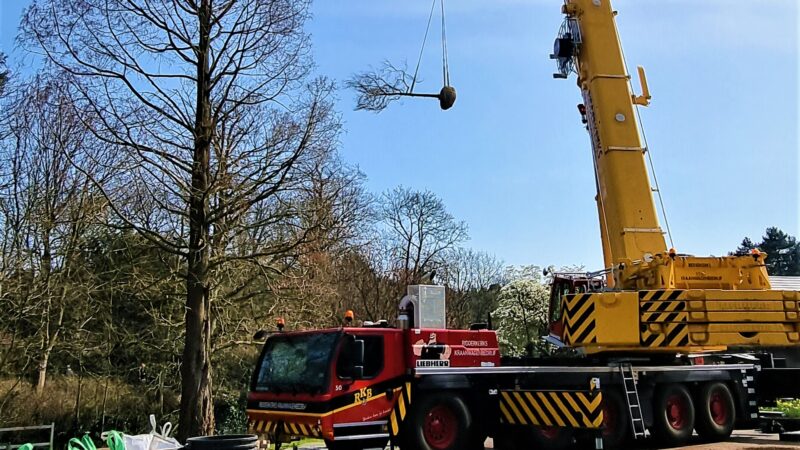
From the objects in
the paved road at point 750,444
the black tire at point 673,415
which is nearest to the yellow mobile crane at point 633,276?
the black tire at point 673,415

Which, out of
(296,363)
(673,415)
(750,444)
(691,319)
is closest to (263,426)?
(296,363)

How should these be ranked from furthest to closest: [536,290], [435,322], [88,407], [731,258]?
1. [536,290]
2. [88,407]
3. [731,258]
4. [435,322]

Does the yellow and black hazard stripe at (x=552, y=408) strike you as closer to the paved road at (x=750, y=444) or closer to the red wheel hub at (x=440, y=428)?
the red wheel hub at (x=440, y=428)

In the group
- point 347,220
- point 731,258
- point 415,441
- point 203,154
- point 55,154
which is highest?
point 55,154

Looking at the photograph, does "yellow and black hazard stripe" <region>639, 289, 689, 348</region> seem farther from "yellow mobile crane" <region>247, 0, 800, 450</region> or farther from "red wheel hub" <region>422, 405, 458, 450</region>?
"red wheel hub" <region>422, 405, 458, 450</region>

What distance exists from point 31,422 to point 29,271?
4174 mm

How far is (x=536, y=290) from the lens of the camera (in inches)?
1650

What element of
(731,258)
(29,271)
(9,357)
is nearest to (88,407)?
(9,357)

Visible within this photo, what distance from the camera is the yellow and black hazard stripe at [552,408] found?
11023 millimetres

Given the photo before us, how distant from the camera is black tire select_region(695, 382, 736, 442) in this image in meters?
13.8

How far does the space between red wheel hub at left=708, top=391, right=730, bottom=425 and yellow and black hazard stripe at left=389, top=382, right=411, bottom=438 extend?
7170 millimetres

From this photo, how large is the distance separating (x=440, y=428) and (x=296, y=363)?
2536mm

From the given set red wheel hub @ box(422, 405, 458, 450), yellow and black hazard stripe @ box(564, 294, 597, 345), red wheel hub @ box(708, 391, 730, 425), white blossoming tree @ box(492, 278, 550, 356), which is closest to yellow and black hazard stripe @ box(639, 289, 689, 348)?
yellow and black hazard stripe @ box(564, 294, 597, 345)

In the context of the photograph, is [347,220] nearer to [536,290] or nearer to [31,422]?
[31,422]
